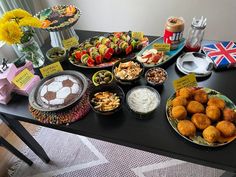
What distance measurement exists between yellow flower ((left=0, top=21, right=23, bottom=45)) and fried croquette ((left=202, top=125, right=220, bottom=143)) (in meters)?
0.85

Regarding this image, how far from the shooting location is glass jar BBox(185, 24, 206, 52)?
1.02 m

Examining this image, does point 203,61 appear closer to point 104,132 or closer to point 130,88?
point 130,88

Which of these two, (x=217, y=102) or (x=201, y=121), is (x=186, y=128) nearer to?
(x=201, y=121)

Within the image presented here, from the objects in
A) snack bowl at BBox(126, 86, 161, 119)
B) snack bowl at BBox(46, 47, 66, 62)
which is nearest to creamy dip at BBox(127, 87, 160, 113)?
snack bowl at BBox(126, 86, 161, 119)

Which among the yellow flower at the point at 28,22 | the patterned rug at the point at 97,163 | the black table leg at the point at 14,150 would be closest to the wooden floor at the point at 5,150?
the patterned rug at the point at 97,163

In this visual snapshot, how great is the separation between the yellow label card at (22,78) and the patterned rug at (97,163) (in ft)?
2.30

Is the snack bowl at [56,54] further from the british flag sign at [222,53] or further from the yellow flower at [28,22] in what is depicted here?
the british flag sign at [222,53]

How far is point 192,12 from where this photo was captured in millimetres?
1693

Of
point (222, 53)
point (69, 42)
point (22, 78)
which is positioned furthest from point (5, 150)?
point (222, 53)

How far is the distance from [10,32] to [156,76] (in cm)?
66

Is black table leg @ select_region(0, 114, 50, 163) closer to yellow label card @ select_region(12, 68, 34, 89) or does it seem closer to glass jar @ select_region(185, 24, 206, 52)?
yellow label card @ select_region(12, 68, 34, 89)

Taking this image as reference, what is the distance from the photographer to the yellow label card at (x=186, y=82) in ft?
2.86

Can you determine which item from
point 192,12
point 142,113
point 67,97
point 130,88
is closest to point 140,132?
point 142,113

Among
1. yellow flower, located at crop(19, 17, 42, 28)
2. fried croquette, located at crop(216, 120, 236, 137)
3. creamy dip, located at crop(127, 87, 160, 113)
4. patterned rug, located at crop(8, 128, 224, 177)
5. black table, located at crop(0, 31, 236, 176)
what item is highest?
yellow flower, located at crop(19, 17, 42, 28)
